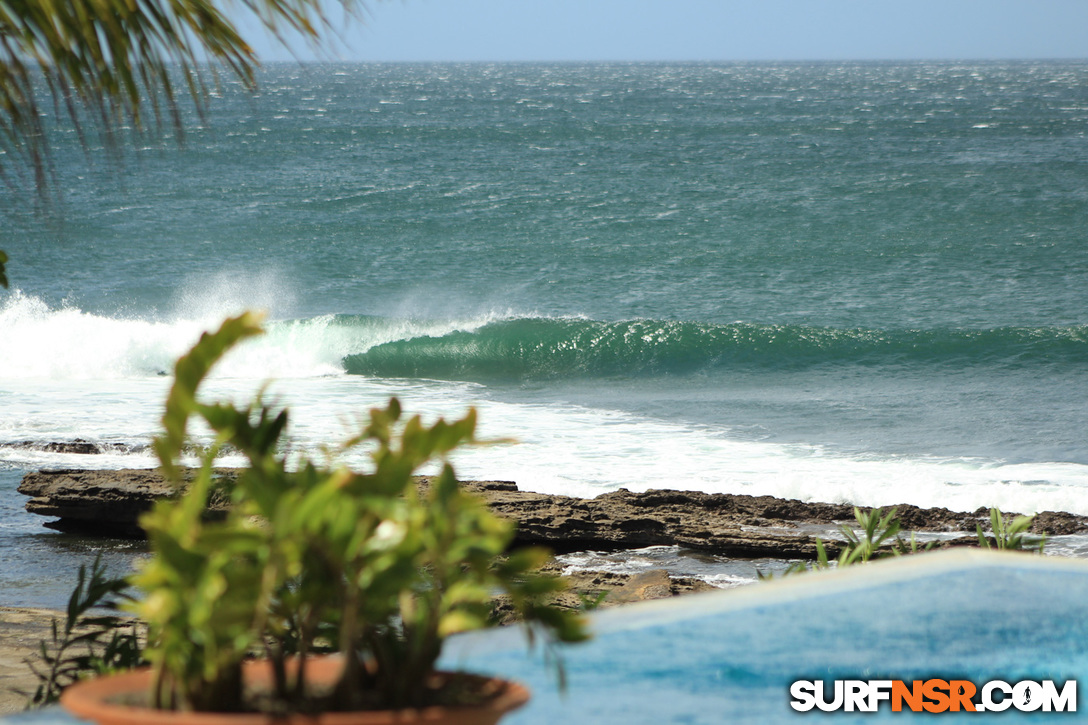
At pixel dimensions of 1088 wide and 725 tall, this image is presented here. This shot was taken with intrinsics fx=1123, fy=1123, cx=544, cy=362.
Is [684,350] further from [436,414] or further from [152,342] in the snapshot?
[152,342]

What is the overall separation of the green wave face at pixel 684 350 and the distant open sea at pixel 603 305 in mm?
54

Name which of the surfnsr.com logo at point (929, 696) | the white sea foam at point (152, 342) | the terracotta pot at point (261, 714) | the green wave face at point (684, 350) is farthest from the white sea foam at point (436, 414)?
the terracotta pot at point (261, 714)

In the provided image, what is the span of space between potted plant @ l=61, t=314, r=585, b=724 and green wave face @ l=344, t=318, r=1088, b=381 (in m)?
14.1

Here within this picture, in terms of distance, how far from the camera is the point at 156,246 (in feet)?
82.1

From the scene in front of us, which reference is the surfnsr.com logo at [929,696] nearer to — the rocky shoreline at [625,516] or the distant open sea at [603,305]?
the distant open sea at [603,305]

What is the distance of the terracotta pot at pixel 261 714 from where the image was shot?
51.0 inches

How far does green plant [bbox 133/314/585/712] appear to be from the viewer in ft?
4.05

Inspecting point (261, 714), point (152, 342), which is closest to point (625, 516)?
point (261, 714)

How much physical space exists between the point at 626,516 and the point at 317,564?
231 inches

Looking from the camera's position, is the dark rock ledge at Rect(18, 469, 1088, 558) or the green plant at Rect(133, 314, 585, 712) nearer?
the green plant at Rect(133, 314, 585, 712)

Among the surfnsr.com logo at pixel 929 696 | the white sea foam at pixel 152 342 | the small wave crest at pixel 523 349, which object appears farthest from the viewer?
the small wave crest at pixel 523 349

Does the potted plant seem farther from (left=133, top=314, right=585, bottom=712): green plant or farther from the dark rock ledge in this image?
the dark rock ledge

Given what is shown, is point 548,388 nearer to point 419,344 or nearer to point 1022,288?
point 419,344

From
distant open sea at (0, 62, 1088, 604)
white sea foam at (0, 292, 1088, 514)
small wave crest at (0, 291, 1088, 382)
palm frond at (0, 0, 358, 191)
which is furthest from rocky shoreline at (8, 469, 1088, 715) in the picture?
small wave crest at (0, 291, 1088, 382)
